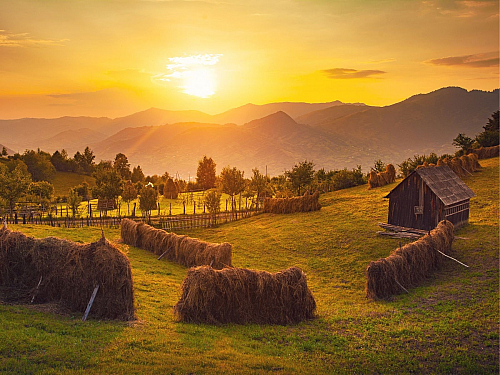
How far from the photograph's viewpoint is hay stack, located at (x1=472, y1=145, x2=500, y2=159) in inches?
2430

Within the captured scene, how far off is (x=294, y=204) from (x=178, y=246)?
909 inches

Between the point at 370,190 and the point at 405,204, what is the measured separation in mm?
22361

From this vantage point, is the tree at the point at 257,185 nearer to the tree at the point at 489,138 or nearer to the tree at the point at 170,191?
the tree at the point at 170,191

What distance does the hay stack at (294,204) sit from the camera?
1860 inches

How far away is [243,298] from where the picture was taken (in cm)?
1580

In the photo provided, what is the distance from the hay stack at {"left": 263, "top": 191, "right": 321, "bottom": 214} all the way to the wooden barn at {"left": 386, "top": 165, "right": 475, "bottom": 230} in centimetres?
1421

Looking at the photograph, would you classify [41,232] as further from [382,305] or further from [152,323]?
[382,305]

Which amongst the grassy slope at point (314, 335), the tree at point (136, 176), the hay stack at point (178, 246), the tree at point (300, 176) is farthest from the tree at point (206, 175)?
the grassy slope at point (314, 335)

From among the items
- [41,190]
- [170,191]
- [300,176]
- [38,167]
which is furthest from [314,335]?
[38,167]

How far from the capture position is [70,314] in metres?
14.2

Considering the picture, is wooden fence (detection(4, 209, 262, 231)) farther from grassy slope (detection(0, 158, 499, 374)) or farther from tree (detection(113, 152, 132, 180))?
tree (detection(113, 152, 132, 180))

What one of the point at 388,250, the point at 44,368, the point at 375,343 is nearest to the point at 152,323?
the point at 44,368

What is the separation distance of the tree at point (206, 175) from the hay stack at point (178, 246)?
5820cm

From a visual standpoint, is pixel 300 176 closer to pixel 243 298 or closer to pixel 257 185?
pixel 257 185
